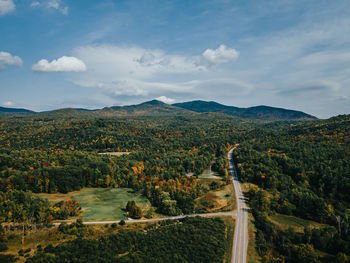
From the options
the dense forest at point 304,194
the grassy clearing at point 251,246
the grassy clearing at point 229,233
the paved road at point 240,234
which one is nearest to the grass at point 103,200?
the grassy clearing at point 229,233

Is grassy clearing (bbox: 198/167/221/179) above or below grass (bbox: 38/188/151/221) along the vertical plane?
above

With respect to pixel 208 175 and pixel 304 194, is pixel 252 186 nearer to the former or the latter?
pixel 304 194

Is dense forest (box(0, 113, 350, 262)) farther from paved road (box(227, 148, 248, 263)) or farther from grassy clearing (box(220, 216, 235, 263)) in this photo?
grassy clearing (box(220, 216, 235, 263))

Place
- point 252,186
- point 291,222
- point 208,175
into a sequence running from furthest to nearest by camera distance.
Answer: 1. point 208,175
2. point 252,186
3. point 291,222

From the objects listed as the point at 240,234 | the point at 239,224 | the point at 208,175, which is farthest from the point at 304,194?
the point at 208,175

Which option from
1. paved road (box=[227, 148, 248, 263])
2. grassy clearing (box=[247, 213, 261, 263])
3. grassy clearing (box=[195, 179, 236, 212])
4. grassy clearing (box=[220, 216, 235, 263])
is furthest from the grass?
grassy clearing (box=[247, 213, 261, 263])

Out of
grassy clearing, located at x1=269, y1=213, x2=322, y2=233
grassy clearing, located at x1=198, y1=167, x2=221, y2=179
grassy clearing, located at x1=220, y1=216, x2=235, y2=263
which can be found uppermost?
grassy clearing, located at x1=198, y1=167, x2=221, y2=179
